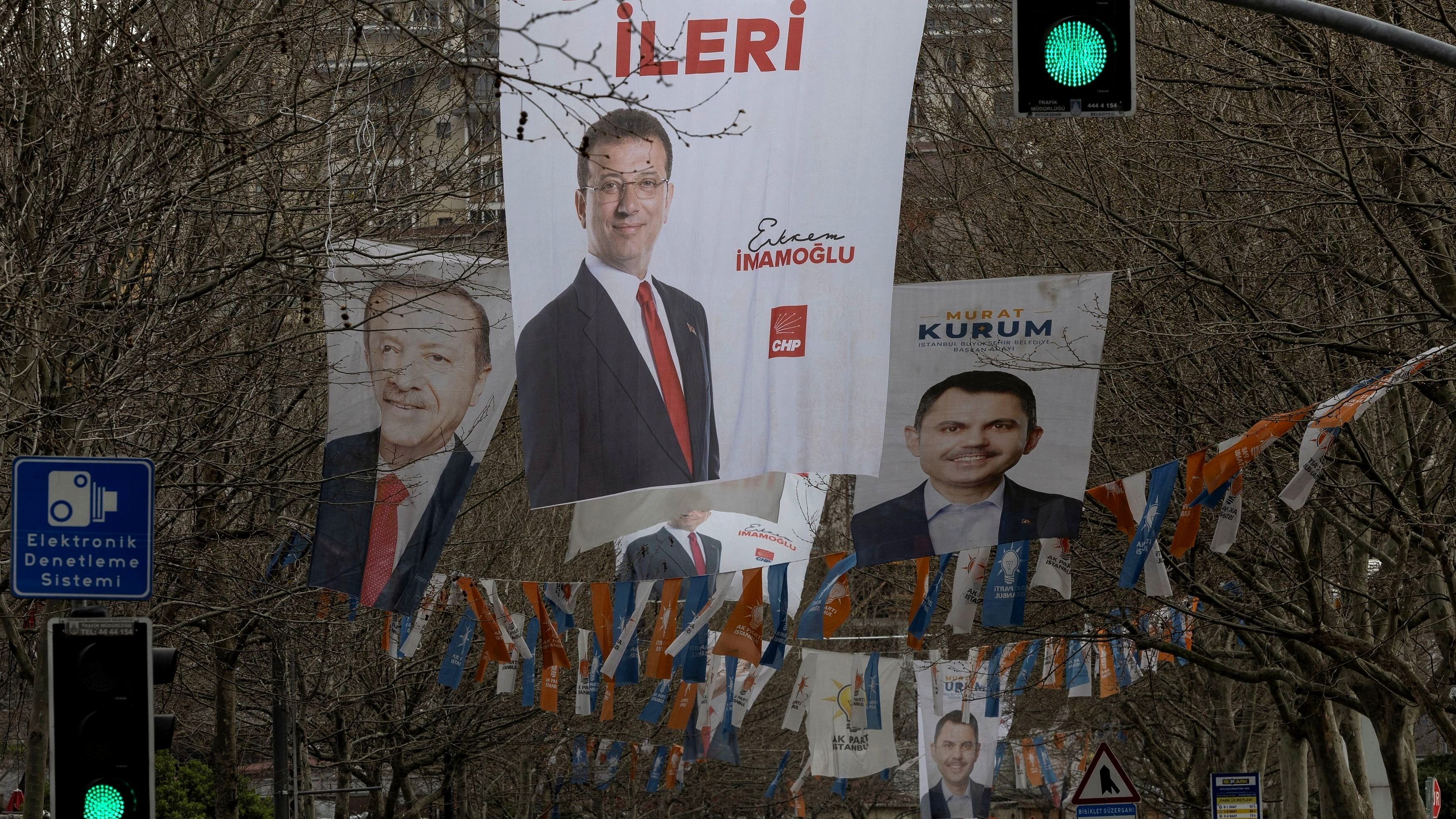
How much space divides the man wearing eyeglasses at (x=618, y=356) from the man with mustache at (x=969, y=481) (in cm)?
197

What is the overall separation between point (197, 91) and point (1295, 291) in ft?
30.9

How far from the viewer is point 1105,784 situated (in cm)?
1666

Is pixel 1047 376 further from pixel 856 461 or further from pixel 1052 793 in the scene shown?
pixel 1052 793

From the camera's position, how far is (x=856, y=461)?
12.2m

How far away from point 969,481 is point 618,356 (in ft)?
9.57

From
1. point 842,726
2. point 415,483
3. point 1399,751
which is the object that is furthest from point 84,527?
point 842,726

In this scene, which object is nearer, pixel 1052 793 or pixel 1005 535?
pixel 1005 535

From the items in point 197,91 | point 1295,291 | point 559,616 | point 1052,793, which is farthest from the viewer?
point 1052,793

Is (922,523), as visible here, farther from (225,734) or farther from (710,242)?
(225,734)

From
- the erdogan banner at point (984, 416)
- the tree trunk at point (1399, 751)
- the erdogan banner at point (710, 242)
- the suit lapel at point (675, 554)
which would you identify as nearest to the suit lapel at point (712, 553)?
the suit lapel at point (675, 554)

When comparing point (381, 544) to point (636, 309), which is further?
point (381, 544)

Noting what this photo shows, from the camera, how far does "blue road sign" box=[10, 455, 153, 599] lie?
8.19 meters

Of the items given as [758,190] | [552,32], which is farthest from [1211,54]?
[552,32]

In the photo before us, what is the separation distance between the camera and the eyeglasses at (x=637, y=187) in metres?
12.7
